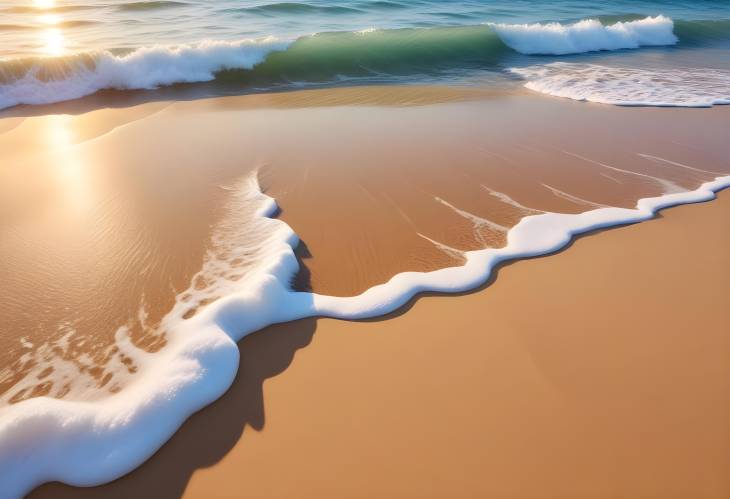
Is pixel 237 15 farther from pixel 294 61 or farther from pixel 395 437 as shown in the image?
pixel 395 437

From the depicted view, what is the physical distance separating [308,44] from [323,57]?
24.3 inches

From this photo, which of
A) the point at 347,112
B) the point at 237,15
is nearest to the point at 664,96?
the point at 347,112

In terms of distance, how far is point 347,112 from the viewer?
576 cm

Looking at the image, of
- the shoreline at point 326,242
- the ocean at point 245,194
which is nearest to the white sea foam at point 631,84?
the ocean at point 245,194

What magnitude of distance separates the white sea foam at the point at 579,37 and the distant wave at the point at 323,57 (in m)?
0.02

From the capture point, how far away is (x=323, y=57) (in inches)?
357

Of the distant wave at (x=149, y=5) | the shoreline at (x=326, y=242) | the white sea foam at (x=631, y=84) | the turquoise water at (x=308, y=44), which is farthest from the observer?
the distant wave at (x=149, y=5)

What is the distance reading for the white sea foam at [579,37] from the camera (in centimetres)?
1057

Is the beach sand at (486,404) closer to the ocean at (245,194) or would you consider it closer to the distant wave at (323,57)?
the ocean at (245,194)

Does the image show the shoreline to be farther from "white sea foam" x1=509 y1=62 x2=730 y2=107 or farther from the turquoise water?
the turquoise water

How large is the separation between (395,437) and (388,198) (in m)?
2.09

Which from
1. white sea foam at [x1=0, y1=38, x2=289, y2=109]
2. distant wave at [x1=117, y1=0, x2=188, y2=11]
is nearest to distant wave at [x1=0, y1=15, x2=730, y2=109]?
white sea foam at [x1=0, y1=38, x2=289, y2=109]

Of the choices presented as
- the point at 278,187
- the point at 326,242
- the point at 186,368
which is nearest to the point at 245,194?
the point at 278,187

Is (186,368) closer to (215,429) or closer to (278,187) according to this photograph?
(215,429)
